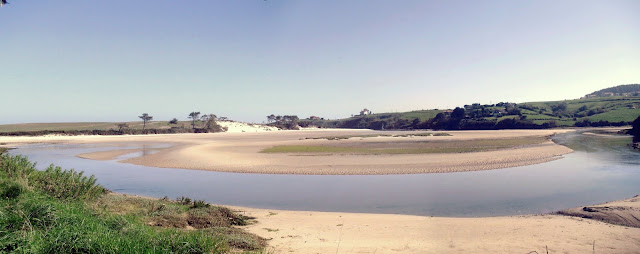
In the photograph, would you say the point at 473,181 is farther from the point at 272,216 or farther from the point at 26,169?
the point at 26,169

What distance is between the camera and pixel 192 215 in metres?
10.2

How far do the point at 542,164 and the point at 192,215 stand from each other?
26.0m

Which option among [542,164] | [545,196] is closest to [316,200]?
[545,196]

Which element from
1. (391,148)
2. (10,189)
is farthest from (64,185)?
(391,148)

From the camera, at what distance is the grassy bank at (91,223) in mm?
5065

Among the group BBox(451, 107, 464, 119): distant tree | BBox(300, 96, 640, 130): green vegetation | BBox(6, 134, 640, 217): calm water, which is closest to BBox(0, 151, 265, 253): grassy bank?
BBox(6, 134, 640, 217): calm water

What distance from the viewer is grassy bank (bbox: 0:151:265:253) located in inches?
199

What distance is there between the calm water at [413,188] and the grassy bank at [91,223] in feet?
15.5

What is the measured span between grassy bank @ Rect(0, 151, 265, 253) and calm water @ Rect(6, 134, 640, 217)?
4.71 m

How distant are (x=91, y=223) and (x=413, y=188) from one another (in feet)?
47.1

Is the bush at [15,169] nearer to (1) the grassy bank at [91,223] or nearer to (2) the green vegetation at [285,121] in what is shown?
(1) the grassy bank at [91,223]

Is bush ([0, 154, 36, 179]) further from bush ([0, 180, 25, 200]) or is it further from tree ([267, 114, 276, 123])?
tree ([267, 114, 276, 123])

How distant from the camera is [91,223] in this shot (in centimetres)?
636

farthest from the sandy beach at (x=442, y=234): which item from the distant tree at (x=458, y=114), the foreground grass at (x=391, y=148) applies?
the distant tree at (x=458, y=114)
